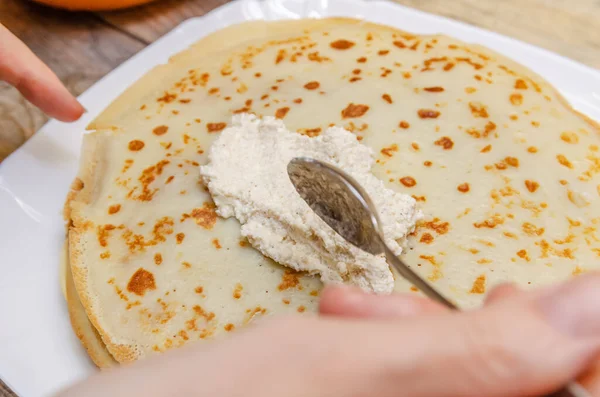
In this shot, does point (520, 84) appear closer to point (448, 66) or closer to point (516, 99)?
point (516, 99)

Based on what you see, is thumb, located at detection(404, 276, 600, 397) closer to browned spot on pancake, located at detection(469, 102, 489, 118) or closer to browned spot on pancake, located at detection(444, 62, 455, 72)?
browned spot on pancake, located at detection(469, 102, 489, 118)

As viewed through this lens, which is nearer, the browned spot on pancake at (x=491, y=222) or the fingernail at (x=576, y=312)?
the fingernail at (x=576, y=312)

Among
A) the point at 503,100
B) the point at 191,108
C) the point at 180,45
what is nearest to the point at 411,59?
the point at 503,100

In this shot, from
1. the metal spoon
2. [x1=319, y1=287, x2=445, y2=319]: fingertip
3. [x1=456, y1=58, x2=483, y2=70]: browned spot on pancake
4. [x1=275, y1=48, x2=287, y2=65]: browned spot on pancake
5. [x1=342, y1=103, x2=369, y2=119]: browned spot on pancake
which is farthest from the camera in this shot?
[x1=275, y1=48, x2=287, y2=65]: browned spot on pancake

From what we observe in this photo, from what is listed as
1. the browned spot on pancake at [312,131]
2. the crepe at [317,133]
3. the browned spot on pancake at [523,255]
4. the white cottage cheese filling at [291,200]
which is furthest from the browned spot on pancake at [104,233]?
the browned spot on pancake at [523,255]

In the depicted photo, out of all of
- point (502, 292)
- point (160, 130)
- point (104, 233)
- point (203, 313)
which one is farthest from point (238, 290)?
point (502, 292)

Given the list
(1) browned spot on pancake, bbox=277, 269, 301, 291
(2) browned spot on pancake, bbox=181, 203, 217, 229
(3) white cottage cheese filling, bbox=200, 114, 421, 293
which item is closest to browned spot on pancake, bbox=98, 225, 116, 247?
(2) browned spot on pancake, bbox=181, 203, 217, 229

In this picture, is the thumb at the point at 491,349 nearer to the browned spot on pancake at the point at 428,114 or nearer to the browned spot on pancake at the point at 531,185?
the browned spot on pancake at the point at 531,185
